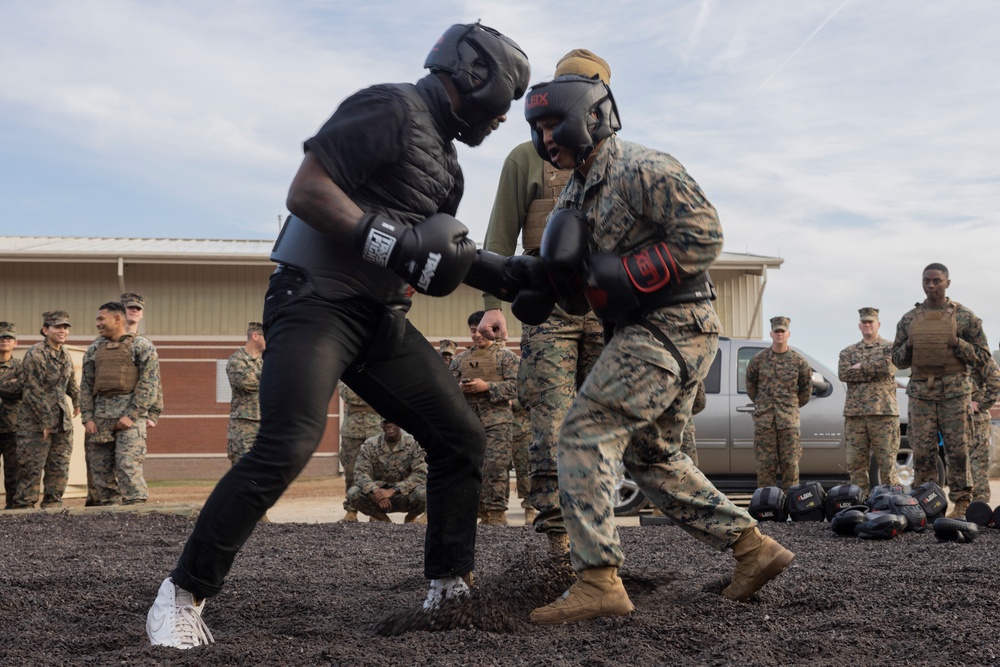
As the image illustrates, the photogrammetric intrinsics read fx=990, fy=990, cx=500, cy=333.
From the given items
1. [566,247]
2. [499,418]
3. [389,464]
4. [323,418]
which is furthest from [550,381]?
[499,418]

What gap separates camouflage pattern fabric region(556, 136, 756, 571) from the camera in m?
3.59

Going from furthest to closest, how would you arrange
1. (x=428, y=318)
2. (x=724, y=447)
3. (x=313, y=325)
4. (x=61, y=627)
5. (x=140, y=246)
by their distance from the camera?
(x=140, y=246), (x=428, y=318), (x=724, y=447), (x=61, y=627), (x=313, y=325)

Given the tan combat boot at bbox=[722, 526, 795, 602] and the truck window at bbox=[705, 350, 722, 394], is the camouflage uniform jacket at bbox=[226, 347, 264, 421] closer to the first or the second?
the truck window at bbox=[705, 350, 722, 394]

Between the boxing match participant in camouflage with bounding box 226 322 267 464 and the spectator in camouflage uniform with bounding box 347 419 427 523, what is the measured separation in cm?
203

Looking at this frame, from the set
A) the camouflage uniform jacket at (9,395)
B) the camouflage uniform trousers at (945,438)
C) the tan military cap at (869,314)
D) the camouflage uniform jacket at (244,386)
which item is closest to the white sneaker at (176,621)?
the camouflage uniform jacket at (244,386)

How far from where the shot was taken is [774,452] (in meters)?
11.5

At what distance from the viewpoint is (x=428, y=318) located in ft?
90.3

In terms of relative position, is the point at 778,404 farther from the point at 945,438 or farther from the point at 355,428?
the point at 355,428

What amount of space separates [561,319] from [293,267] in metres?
1.74

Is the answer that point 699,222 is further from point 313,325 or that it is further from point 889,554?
point 889,554

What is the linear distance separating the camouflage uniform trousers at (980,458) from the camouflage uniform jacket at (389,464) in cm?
561

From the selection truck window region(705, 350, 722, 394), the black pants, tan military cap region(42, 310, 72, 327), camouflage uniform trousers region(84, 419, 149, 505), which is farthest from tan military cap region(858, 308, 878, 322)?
tan military cap region(42, 310, 72, 327)

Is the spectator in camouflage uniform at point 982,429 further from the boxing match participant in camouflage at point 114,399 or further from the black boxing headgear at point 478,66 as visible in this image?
the boxing match participant in camouflage at point 114,399

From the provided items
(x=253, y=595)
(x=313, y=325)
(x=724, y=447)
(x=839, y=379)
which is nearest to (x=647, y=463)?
(x=313, y=325)
